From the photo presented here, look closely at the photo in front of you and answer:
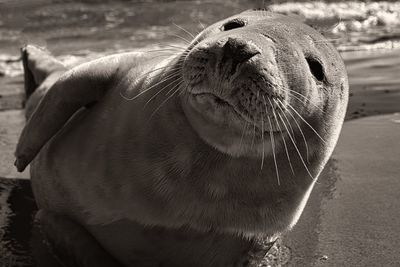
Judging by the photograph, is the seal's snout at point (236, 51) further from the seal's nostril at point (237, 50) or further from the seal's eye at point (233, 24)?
the seal's eye at point (233, 24)

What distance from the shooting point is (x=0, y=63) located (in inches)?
348

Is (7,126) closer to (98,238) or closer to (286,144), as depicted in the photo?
(98,238)

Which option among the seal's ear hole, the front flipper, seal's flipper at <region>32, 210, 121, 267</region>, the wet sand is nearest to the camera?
the seal's ear hole

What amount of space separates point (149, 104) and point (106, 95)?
0.44 meters

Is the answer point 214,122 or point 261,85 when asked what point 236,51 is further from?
point 214,122

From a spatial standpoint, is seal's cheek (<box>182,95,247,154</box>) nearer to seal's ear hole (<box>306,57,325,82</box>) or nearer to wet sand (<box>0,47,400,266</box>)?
seal's ear hole (<box>306,57,325,82</box>)

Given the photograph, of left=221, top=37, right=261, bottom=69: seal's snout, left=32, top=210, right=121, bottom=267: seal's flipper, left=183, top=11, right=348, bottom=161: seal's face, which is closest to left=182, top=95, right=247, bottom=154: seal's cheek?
left=183, top=11, right=348, bottom=161: seal's face

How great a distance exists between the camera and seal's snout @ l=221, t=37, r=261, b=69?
251 centimetres

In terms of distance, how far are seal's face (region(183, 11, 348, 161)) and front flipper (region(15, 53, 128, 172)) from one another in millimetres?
671

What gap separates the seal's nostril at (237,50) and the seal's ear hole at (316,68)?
478 millimetres

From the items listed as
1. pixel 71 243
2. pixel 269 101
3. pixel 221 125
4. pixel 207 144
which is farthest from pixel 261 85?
pixel 71 243

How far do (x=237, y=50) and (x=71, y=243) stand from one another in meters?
1.29

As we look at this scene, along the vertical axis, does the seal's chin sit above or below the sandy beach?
above

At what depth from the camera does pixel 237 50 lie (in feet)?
8.23
